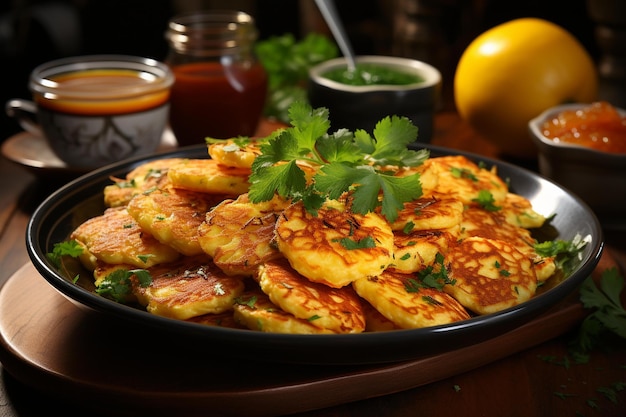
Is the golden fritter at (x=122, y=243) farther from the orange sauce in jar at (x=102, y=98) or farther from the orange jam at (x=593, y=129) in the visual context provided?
the orange jam at (x=593, y=129)

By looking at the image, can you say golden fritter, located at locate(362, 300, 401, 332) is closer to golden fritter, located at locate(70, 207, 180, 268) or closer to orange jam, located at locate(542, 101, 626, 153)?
golden fritter, located at locate(70, 207, 180, 268)

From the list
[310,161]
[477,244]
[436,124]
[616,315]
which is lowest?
[436,124]

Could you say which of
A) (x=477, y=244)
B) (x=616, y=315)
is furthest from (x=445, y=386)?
(x=616, y=315)

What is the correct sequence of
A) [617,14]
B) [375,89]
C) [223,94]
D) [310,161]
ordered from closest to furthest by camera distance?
[310,161]
[375,89]
[223,94]
[617,14]

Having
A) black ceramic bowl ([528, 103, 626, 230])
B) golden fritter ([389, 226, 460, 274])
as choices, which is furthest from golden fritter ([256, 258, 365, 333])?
black ceramic bowl ([528, 103, 626, 230])

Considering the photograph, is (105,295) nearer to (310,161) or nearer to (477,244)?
(310,161)

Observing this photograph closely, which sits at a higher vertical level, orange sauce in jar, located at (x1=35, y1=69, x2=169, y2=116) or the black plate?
the black plate

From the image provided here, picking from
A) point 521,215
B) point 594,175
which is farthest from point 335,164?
point 594,175

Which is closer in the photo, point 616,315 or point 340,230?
point 340,230
